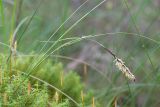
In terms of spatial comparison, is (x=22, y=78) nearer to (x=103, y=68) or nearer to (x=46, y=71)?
(x=46, y=71)

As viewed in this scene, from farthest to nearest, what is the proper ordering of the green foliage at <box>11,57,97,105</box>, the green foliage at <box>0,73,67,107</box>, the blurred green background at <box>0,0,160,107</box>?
the blurred green background at <box>0,0,160,107</box>
the green foliage at <box>11,57,97,105</box>
the green foliage at <box>0,73,67,107</box>

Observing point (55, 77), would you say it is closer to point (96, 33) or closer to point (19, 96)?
point (19, 96)

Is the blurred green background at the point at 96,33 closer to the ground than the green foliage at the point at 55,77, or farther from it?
farther from it

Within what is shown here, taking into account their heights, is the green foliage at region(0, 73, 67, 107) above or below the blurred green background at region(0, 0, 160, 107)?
below

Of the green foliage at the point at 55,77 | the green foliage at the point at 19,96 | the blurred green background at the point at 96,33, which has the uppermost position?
the blurred green background at the point at 96,33

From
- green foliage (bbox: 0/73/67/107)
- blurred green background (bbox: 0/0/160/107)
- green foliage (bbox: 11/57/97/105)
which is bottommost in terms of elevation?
green foliage (bbox: 0/73/67/107)

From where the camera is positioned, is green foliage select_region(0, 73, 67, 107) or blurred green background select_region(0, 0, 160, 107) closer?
green foliage select_region(0, 73, 67, 107)

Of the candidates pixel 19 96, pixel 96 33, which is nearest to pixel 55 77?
pixel 19 96

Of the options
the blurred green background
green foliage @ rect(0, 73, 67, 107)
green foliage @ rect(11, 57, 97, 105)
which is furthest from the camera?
the blurred green background

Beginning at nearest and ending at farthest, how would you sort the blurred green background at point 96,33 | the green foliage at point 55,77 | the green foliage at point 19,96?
the green foliage at point 19,96 → the green foliage at point 55,77 → the blurred green background at point 96,33

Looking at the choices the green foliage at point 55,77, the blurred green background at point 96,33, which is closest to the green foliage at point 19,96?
the green foliage at point 55,77

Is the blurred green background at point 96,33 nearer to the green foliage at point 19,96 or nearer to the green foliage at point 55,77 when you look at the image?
the green foliage at point 55,77

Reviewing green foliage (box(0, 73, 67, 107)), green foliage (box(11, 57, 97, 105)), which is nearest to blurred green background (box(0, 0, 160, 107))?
green foliage (box(11, 57, 97, 105))

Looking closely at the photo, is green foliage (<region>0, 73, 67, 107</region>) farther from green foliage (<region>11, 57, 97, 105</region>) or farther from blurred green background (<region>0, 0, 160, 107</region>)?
blurred green background (<region>0, 0, 160, 107</region>)
